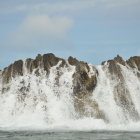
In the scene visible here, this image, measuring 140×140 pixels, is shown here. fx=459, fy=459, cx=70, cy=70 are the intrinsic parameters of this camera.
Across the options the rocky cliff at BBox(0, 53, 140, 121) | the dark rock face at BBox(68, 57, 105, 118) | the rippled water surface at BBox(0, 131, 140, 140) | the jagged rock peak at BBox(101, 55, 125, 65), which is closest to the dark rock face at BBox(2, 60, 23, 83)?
the rocky cliff at BBox(0, 53, 140, 121)

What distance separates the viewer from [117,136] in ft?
117

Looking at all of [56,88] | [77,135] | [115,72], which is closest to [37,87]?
[56,88]

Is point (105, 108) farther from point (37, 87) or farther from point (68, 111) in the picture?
point (37, 87)

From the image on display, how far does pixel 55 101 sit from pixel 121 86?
749 centimetres

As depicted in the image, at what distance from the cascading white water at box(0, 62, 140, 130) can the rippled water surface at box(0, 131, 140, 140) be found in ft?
20.4

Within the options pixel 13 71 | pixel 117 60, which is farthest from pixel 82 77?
pixel 13 71

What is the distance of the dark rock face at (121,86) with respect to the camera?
Answer: 48.8 meters

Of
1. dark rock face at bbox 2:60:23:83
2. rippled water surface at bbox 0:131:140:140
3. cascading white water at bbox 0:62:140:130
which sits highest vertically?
dark rock face at bbox 2:60:23:83

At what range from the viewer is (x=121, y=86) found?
166ft

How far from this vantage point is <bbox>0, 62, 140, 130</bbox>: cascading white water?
1833 inches

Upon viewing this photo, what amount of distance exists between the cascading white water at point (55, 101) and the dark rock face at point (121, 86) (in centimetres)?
41

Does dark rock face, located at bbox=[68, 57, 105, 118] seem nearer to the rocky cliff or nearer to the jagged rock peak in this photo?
the rocky cliff

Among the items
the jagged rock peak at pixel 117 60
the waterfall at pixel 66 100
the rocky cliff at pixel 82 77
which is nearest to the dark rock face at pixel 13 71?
the rocky cliff at pixel 82 77

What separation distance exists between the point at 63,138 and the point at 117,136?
437 cm
